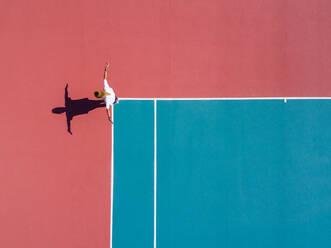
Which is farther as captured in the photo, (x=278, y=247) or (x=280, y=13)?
(x=280, y=13)

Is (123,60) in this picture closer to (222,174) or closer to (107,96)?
(107,96)

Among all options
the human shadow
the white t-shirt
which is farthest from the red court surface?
the white t-shirt

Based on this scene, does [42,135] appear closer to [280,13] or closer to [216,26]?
[216,26]

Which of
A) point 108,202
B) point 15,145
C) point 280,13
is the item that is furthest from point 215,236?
point 280,13

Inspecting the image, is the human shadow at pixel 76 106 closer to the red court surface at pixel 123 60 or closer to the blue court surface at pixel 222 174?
the red court surface at pixel 123 60

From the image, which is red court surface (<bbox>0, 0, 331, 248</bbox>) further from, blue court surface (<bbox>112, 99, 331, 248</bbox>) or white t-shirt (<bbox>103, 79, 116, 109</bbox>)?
white t-shirt (<bbox>103, 79, 116, 109</bbox>)

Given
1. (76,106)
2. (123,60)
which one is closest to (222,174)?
(123,60)
